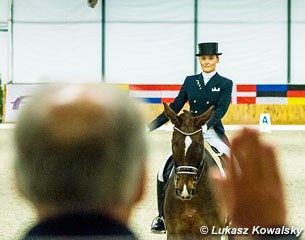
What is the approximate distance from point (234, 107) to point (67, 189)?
7.88 metres

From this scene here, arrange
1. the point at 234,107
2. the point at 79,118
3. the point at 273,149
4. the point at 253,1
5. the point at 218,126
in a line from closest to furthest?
the point at 79,118
the point at 273,149
the point at 218,126
the point at 234,107
the point at 253,1

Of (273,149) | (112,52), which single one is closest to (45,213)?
(273,149)

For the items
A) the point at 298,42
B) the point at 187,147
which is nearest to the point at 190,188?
the point at 187,147

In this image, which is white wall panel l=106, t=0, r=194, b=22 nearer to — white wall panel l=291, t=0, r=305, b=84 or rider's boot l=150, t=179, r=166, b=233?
white wall panel l=291, t=0, r=305, b=84

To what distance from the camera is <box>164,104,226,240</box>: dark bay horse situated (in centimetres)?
171

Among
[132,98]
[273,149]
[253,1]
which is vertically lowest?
[273,149]

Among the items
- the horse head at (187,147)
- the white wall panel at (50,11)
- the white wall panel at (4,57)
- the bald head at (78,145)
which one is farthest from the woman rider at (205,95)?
the white wall panel at (50,11)

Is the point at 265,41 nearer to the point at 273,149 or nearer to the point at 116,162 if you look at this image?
the point at 273,149

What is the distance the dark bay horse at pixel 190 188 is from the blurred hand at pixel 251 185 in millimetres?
38

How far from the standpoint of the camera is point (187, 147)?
1.71 metres

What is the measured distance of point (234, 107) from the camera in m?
8.43

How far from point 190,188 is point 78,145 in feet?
3.94

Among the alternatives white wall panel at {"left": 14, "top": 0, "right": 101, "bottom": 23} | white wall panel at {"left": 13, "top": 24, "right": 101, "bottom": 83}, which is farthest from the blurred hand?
white wall panel at {"left": 14, "top": 0, "right": 101, "bottom": 23}

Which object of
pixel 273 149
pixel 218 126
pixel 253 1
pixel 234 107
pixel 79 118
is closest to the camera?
pixel 79 118
